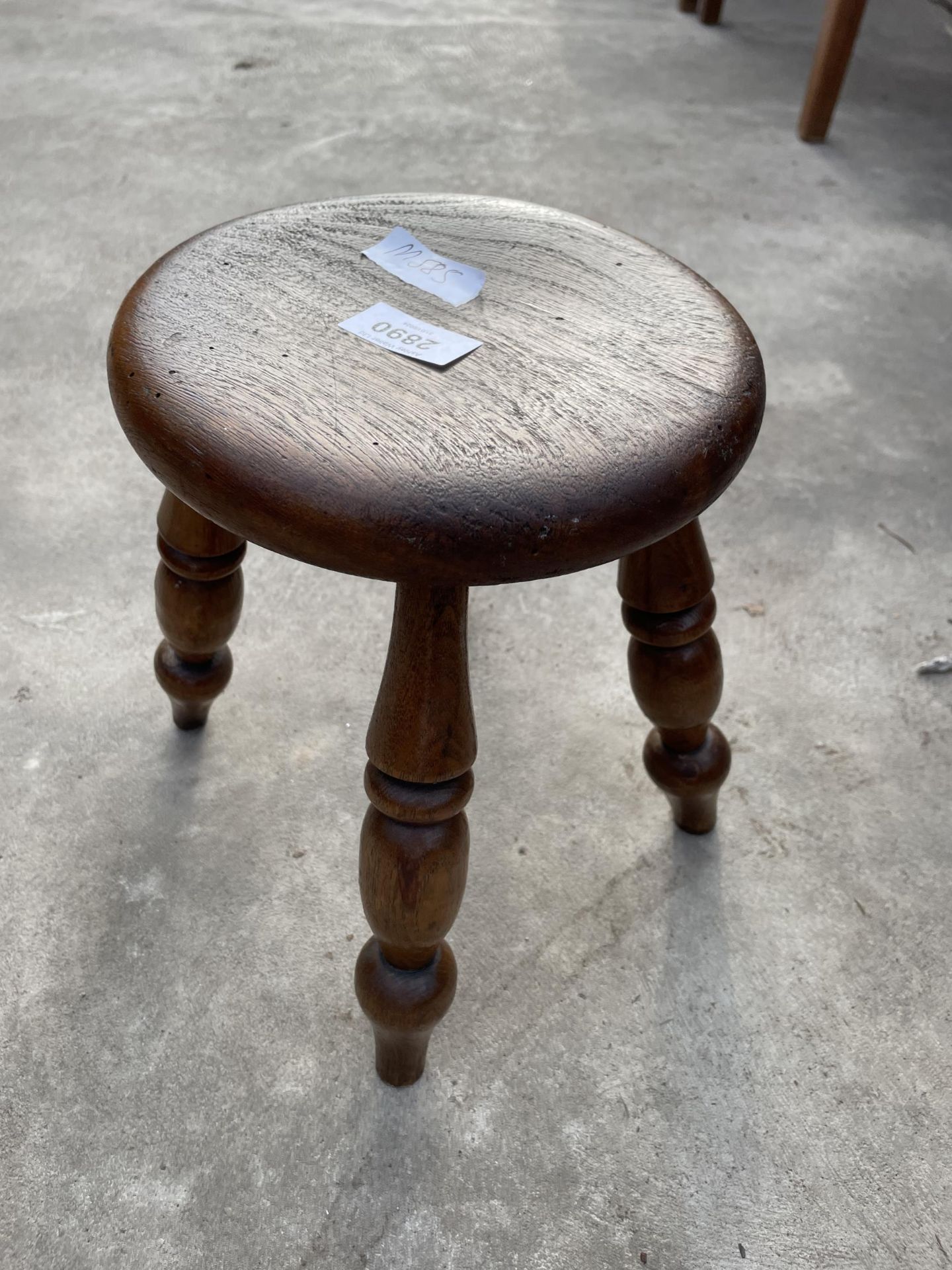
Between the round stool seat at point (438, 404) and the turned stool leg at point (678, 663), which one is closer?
the round stool seat at point (438, 404)

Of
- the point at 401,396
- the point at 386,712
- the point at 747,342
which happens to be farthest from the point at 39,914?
the point at 747,342

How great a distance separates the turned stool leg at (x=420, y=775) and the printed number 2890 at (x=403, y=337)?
0.13 meters

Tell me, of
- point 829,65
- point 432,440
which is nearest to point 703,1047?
point 432,440

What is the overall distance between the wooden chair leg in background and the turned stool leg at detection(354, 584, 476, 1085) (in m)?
2.48

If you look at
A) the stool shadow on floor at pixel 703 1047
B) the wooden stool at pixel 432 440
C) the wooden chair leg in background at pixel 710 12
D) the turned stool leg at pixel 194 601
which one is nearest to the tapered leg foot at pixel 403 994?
the wooden stool at pixel 432 440

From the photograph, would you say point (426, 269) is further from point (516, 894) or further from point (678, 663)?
point (516, 894)

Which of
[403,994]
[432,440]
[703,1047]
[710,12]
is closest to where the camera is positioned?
[432,440]

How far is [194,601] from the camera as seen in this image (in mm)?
821

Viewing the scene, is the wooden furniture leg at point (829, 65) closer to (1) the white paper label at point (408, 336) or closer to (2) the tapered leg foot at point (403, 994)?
(1) the white paper label at point (408, 336)

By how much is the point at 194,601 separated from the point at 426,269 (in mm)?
289

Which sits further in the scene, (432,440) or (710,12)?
(710,12)

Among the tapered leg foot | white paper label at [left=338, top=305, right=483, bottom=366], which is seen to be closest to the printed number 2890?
white paper label at [left=338, top=305, right=483, bottom=366]

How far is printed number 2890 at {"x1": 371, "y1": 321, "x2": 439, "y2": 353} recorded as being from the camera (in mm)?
608

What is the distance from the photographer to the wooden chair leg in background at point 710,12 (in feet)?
8.54
